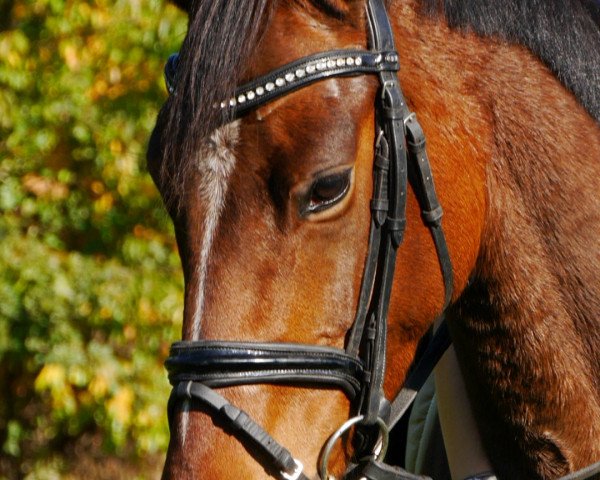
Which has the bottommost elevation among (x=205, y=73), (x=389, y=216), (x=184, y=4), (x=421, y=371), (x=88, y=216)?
(x=421, y=371)

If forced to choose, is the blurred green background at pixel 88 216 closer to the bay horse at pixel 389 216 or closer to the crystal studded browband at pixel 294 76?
the bay horse at pixel 389 216

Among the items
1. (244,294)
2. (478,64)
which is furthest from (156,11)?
(244,294)

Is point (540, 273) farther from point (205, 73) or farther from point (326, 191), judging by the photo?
point (205, 73)

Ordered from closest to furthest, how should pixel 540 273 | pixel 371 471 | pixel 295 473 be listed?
pixel 295 473 < pixel 371 471 < pixel 540 273

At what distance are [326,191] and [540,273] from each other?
0.68 m

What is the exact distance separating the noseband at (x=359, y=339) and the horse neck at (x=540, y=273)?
0.23m

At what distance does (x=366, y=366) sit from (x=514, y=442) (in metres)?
0.60

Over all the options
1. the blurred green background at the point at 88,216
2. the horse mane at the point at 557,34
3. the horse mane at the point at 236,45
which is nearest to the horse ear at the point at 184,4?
the horse mane at the point at 236,45

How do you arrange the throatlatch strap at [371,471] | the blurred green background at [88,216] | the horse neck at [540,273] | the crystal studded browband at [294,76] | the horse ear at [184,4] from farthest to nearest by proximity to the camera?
the blurred green background at [88,216]
the horse ear at [184,4]
the horse neck at [540,273]
the throatlatch strap at [371,471]
the crystal studded browband at [294,76]

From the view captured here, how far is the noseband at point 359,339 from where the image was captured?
2.12 metres

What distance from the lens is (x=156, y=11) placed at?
5387 millimetres

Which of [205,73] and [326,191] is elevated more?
[205,73]

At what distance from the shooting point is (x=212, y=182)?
7.30 ft

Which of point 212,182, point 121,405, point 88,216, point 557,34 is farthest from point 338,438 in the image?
point 88,216
